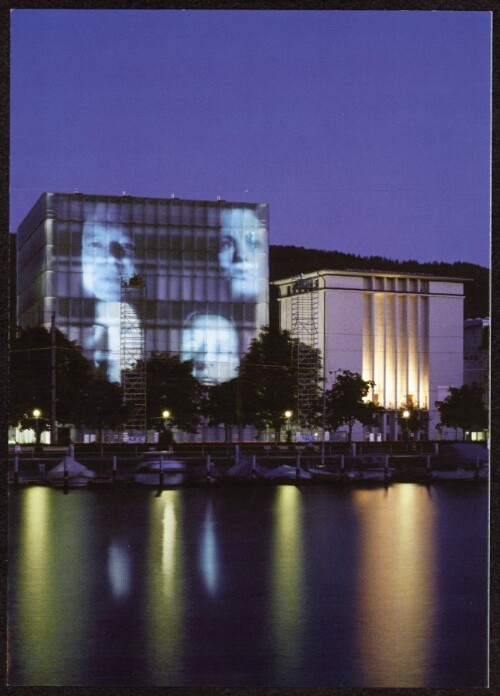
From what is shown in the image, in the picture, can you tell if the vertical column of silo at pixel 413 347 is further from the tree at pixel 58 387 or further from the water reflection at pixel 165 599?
the water reflection at pixel 165 599

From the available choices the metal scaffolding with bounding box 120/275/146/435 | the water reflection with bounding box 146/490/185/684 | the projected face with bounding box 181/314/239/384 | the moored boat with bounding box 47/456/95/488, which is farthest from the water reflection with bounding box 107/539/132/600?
the projected face with bounding box 181/314/239/384

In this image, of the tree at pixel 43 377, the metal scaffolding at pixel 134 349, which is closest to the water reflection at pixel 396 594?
the tree at pixel 43 377

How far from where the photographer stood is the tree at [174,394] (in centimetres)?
2950

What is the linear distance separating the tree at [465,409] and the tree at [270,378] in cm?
320

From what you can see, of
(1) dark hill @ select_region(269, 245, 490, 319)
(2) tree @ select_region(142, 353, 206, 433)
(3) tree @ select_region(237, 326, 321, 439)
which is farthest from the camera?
(3) tree @ select_region(237, 326, 321, 439)

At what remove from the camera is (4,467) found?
4832 millimetres

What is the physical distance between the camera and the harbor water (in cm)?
619

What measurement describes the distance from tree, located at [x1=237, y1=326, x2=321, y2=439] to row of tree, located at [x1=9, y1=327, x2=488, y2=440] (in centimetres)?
2

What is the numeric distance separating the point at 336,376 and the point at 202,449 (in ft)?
25.1

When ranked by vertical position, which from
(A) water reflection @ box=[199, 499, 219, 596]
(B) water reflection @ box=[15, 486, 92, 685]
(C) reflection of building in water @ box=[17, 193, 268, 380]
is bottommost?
(A) water reflection @ box=[199, 499, 219, 596]

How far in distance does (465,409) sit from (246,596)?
20.5m

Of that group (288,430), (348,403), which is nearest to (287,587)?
(288,430)

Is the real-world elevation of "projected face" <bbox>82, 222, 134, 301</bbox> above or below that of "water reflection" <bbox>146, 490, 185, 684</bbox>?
above

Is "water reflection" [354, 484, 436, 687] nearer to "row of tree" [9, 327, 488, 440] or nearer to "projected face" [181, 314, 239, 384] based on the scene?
"row of tree" [9, 327, 488, 440]
